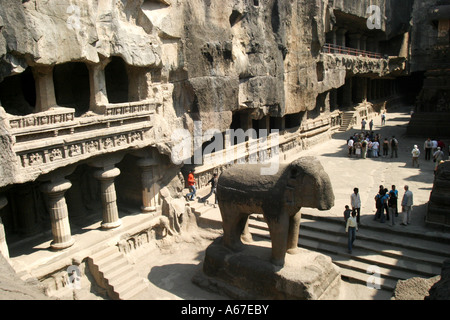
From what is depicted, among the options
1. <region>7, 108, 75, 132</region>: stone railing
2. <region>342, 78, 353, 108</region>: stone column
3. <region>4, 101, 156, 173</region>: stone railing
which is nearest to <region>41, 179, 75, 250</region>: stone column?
<region>4, 101, 156, 173</region>: stone railing

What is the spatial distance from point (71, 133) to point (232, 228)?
4779mm

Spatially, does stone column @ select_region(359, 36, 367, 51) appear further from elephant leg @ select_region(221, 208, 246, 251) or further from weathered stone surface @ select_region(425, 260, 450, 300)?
weathered stone surface @ select_region(425, 260, 450, 300)

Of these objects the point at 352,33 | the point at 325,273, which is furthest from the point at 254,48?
the point at 352,33

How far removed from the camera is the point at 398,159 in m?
18.7

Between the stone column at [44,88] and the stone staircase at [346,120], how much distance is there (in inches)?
907

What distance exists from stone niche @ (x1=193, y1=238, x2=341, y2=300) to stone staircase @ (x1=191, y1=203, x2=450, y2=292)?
3.61ft

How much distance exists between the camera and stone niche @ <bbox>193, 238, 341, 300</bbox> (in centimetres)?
802

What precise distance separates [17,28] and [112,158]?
421cm

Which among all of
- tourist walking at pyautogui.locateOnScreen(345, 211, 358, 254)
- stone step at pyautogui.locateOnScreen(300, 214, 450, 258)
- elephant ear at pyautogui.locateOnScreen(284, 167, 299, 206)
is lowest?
stone step at pyautogui.locateOnScreen(300, 214, 450, 258)

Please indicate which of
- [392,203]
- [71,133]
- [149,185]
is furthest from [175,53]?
[392,203]

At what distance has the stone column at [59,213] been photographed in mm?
9305

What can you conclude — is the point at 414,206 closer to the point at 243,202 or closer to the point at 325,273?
the point at 325,273

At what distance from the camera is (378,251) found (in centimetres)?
991

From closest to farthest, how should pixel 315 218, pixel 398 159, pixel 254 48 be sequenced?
pixel 315 218
pixel 254 48
pixel 398 159
